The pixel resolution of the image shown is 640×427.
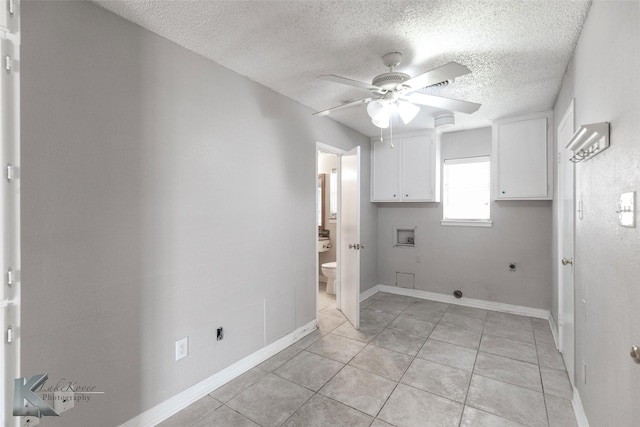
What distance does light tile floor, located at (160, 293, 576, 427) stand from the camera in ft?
6.23

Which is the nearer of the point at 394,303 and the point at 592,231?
the point at 592,231

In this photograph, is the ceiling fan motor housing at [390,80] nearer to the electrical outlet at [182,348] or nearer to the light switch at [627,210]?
the light switch at [627,210]

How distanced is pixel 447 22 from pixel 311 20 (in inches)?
31.9

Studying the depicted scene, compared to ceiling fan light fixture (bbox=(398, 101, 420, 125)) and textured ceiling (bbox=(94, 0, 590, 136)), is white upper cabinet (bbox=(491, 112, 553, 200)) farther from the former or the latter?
ceiling fan light fixture (bbox=(398, 101, 420, 125))

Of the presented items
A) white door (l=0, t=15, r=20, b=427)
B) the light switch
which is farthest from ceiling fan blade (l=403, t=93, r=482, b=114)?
white door (l=0, t=15, r=20, b=427)

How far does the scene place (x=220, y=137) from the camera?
2275 millimetres

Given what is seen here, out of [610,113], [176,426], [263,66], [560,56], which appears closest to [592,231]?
[610,113]

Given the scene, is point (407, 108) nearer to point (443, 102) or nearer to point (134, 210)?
point (443, 102)

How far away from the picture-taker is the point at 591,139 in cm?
142

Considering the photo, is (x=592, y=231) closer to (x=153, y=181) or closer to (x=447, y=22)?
(x=447, y=22)

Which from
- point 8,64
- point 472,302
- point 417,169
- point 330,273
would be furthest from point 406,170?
point 8,64

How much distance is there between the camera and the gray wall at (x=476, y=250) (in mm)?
3654

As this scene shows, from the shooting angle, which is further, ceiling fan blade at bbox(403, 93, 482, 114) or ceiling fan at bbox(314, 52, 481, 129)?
ceiling fan blade at bbox(403, 93, 482, 114)

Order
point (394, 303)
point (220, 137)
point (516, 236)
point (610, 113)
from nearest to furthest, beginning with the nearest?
point (610, 113) < point (220, 137) < point (516, 236) < point (394, 303)
